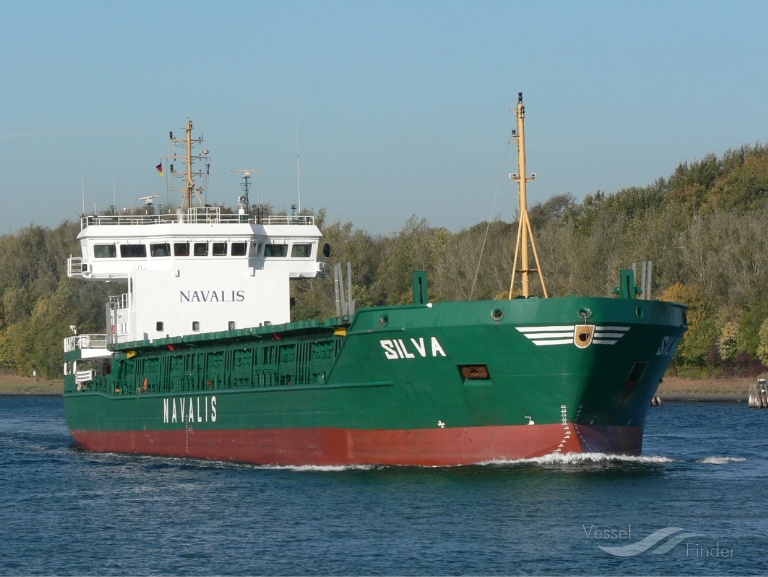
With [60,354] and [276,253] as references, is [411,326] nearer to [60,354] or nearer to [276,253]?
[276,253]

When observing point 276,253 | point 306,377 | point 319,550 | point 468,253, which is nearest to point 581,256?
point 468,253

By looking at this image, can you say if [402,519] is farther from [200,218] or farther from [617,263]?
[617,263]

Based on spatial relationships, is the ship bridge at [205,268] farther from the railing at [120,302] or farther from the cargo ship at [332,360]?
the railing at [120,302]

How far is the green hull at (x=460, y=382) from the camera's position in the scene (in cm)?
2317

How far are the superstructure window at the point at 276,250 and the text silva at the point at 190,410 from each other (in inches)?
204

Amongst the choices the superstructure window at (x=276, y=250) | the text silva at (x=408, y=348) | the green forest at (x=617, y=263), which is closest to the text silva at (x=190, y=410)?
the superstructure window at (x=276, y=250)

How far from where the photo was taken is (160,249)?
34.7 metres

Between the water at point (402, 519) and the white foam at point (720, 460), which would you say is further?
the white foam at point (720, 460)

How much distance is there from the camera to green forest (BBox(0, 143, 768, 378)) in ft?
198

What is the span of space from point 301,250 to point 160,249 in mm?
3840

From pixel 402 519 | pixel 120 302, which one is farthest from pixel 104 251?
pixel 402 519

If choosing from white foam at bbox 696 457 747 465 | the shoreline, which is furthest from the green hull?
the shoreline

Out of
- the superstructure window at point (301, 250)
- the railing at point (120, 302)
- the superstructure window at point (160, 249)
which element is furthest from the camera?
the railing at point (120, 302)

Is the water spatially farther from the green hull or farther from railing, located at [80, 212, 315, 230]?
railing, located at [80, 212, 315, 230]
